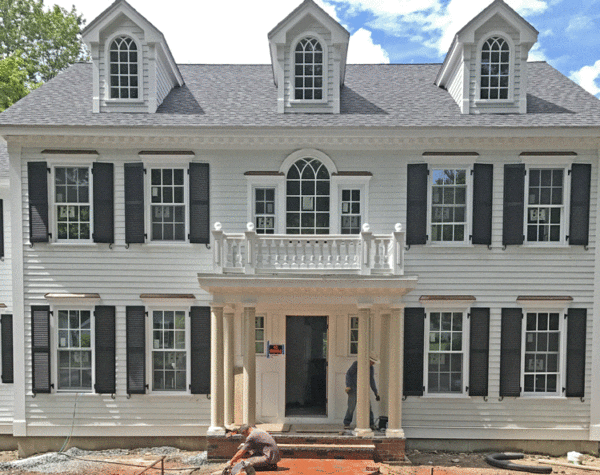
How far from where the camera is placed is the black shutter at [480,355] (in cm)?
1115

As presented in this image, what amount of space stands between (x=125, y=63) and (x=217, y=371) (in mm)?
8124

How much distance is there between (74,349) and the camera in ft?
36.8

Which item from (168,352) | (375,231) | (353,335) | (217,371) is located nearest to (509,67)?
(375,231)

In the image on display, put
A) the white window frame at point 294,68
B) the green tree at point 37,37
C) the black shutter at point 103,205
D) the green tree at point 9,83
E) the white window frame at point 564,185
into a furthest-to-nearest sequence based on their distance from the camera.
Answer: the green tree at point 37,37 → the green tree at point 9,83 → the white window frame at point 294,68 → the black shutter at point 103,205 → the white window frame at point 564,185

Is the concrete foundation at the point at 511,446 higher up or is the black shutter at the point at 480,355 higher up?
the black shutter at the point at 480,355

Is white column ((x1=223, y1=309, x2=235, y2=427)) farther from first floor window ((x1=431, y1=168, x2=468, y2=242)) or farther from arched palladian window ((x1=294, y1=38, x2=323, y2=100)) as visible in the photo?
arched palladian window ((x1=294, y1=38, x2=323, y2=100))

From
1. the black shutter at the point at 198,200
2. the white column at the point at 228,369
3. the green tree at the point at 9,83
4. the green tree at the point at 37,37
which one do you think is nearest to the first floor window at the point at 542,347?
the white column at the point at 228,369

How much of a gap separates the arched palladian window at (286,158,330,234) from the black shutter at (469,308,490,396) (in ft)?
14.5

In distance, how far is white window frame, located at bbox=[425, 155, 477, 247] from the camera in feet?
36.3

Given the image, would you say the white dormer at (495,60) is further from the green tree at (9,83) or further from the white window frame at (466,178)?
the green tree at (9,83)

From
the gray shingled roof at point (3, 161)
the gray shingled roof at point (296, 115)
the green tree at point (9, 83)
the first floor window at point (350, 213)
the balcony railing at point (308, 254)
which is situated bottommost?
the balcony railing at point (308, 254)

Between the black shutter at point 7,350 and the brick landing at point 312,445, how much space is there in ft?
18.6

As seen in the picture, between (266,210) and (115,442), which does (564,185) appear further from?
(115,442)

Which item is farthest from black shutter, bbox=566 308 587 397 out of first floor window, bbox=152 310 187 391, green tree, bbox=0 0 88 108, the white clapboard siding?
green tree, bbox=0 0 88 108
